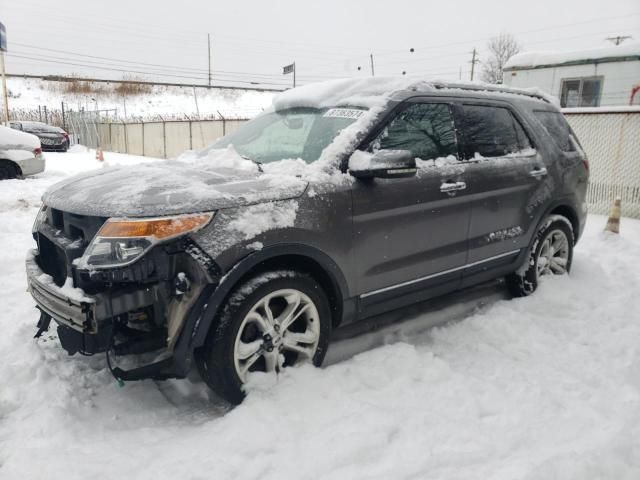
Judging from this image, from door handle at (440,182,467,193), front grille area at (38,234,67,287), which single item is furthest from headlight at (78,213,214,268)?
door handle at (440,182,467,193)

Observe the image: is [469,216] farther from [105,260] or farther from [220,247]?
[105,260]

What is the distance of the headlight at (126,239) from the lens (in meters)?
2.30

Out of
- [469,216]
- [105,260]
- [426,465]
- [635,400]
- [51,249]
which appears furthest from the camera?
[469,216]

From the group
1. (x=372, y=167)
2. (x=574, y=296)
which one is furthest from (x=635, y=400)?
(x=372, y=167)

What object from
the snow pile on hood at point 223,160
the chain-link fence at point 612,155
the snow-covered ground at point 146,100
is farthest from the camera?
the snow-covered ground at point 146,100

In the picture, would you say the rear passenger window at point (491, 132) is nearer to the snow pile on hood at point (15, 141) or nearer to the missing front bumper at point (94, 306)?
the missing front bumper at point (94, 306)

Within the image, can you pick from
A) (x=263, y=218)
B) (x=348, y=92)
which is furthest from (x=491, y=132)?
(x=263, y=218)

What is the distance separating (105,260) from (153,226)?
10.8 inches

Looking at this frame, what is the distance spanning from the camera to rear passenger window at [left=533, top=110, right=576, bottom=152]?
444 cm

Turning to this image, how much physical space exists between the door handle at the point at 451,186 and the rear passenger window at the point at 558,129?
144cm

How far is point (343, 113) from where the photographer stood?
3.24 m

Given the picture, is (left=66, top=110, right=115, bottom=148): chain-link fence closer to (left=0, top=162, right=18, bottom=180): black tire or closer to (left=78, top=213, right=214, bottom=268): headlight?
(left=0, top=162, right=18, bottom=180): black tire

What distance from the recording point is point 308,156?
3.07m

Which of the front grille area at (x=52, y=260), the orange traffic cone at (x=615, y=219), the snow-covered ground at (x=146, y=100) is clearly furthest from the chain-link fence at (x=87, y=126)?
the front grille area at (x=52, y=260)
